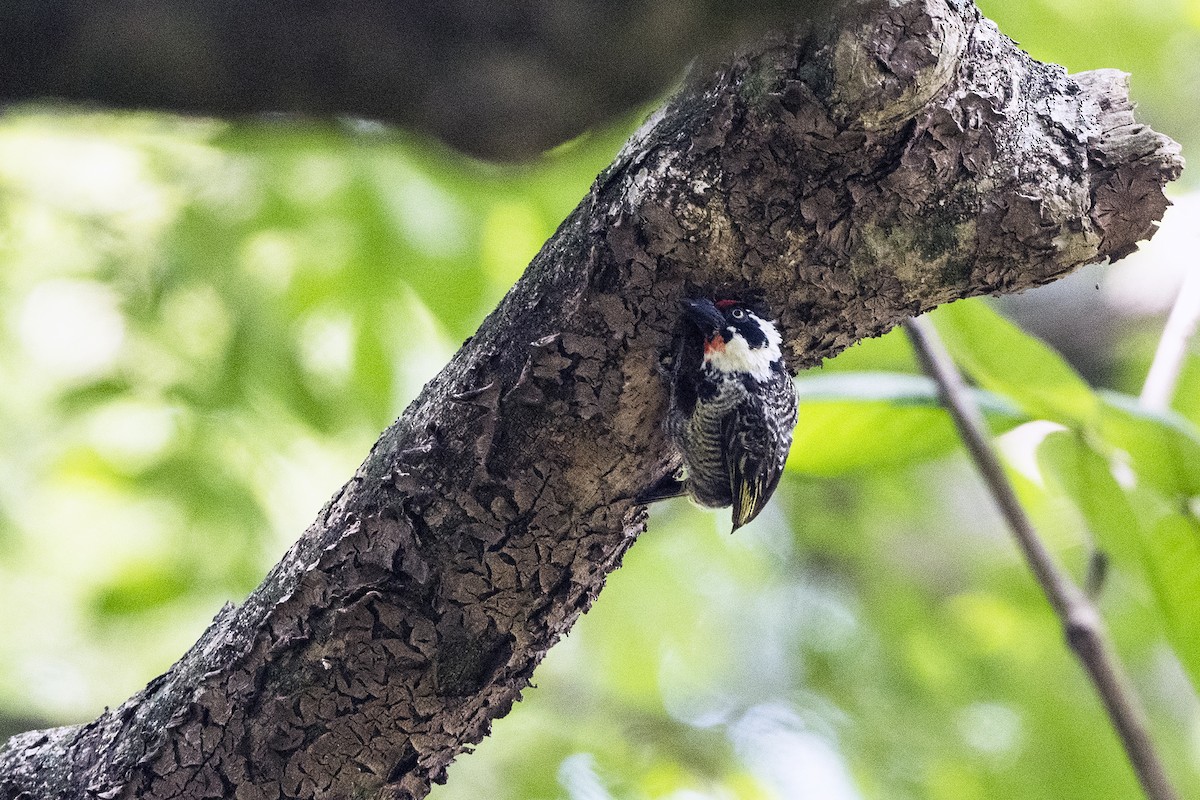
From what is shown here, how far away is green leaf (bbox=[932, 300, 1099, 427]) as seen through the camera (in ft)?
7.80

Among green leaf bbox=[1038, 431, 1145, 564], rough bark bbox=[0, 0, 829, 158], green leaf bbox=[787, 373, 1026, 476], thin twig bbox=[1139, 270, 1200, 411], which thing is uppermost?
thin twig bbox=[1139, 270, 1200, 411]

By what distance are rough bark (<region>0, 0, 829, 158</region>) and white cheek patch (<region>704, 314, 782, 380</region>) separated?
106cm

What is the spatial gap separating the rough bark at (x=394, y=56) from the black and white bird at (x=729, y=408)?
960mm

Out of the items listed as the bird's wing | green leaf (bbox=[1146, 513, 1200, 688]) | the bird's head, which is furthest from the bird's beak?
green leaf (bbox=[1146, 513, 1200, 688])

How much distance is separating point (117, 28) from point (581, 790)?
4123mm

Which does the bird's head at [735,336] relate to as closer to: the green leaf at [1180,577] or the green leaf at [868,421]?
the green leaf at [868,421]

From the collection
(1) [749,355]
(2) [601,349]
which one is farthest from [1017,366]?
(2) [601,349]

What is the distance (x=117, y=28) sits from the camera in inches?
29.0

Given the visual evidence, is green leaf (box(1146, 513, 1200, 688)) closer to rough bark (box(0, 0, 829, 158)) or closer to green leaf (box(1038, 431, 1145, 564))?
green leaf (box(1038, 431, 1145, 564))

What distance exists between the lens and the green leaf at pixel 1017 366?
7.80ft

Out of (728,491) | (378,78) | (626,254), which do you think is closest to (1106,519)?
(728,491)

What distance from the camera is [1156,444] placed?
2277mm

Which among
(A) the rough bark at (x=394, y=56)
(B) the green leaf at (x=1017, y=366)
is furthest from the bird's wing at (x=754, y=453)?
(A) the rough bark at (x=394, y=56)

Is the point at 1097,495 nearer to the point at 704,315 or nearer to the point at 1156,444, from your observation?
the point at 1156,444
